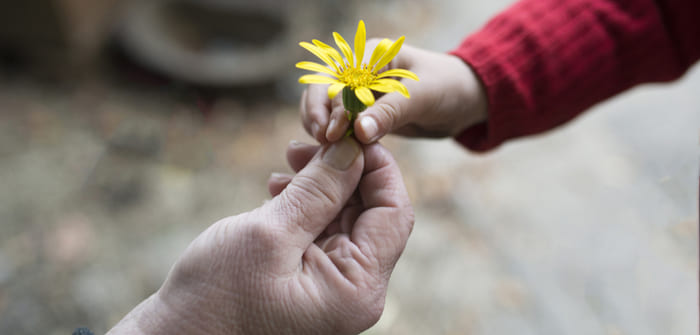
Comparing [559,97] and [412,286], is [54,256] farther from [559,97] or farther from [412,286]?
[559,97]

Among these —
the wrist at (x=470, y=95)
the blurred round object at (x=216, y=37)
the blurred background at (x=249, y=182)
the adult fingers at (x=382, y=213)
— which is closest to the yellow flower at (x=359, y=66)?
the adult fingers at (x=382, y=213)

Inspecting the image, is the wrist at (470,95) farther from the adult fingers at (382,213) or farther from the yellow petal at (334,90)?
the yellow petal at (334,90)

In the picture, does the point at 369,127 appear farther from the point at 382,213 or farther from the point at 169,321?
the point at 169,321

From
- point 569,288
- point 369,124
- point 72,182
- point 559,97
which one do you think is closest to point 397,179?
point 369,124

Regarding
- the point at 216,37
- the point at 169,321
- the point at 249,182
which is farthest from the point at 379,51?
the point at 216,37

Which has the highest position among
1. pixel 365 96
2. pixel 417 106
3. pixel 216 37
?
pixel 216 37

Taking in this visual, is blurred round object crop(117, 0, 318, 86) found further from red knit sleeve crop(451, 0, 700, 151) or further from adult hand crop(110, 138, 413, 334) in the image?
adult hand crop(110, 138, 413, 334)
